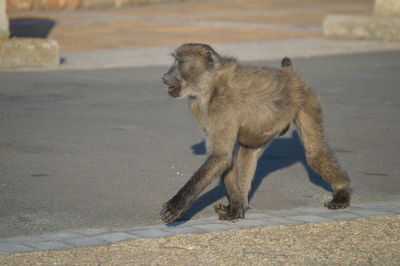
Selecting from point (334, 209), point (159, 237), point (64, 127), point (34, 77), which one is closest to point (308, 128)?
point (334, 209)

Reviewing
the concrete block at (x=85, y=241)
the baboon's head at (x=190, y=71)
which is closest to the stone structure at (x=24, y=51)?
the baboon's head at (x=190, y=71)

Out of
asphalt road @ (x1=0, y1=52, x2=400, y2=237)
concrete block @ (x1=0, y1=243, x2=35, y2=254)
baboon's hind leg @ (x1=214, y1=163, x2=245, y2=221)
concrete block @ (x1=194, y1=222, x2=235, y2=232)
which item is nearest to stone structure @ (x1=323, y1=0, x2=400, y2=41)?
asphalt road @ (x1=0, y1=52, x2=400, y2=237)

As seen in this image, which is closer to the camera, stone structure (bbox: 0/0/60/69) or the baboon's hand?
the baboon's hand

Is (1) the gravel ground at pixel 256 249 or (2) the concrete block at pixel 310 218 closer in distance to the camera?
(1) the gravel ground at pixel 256 249

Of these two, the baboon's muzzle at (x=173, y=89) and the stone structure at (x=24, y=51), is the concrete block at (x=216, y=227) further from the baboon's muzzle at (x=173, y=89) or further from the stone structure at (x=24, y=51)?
the stone structure at (x=24, y=51)

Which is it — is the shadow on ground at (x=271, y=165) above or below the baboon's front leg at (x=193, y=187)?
below

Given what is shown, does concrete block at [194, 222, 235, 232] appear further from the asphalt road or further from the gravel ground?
the asphalt road

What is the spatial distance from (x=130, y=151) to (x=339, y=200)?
292cm

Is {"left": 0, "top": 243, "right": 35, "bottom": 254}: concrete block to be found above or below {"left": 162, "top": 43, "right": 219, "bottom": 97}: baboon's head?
below

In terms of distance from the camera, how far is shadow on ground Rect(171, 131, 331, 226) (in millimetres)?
7168

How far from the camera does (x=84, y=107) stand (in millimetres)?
11742

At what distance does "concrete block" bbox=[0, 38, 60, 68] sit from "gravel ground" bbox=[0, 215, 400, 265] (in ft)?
32.1

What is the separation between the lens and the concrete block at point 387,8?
66.5 ft

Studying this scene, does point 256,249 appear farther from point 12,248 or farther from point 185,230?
point 12,248
